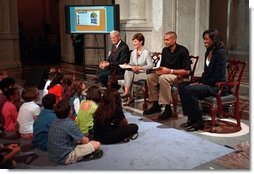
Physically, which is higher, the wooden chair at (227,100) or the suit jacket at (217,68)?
the suit jacket at (217,68)

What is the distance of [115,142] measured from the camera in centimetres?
429

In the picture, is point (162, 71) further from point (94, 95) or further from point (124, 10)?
point (124, 10)

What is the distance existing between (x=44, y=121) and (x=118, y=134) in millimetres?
783

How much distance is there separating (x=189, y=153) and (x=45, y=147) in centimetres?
147

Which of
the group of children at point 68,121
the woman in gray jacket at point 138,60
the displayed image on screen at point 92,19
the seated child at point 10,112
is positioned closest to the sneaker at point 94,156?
the group of children at point 68,121

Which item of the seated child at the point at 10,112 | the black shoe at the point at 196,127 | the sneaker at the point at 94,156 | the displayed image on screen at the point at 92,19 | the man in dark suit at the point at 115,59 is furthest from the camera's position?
the displayed image on screen at the point at 92,19

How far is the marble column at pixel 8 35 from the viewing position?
418 inches

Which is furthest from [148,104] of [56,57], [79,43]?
[56,57]

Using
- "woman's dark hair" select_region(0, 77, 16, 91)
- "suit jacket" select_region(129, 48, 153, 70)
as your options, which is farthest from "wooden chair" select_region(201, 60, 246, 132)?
"woman's dark hair" select_region(0, 77, 16, 91)

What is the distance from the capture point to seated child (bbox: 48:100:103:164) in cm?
363

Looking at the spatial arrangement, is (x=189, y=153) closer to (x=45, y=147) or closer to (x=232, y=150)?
(x=232, y=150)

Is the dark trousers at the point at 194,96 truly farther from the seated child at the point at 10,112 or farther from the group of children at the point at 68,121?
the seated child at the point at 10,112

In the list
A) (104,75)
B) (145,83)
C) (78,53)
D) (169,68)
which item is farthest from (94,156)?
(78,53)

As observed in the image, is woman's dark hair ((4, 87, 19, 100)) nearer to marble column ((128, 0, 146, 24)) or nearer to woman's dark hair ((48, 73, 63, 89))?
woman's dark hair ((48, 73, 63, 89))
